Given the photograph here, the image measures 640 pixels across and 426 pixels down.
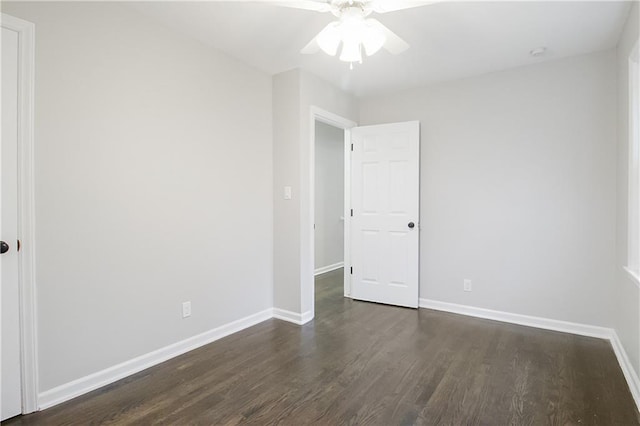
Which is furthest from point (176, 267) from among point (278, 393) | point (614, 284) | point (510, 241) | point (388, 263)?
point (614, 284)

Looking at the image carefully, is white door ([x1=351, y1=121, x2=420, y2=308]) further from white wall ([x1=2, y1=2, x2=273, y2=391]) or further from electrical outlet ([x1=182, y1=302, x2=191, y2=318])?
electrical outlet ([x1=182, y1=302, x2=191, y2=318])

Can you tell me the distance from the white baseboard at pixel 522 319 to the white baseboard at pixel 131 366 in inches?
80.3

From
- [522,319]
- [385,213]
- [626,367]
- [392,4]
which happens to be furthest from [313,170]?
[626,367]

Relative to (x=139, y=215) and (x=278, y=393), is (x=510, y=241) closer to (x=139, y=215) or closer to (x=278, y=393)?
(x=278, y=393)

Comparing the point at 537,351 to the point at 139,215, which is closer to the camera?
the point at 139,215

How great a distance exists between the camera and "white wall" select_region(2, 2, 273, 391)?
1.97m

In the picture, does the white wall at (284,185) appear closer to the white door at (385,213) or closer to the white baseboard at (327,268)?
the white door at (385,213)

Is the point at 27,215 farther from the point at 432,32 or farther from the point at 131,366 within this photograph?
the point at 432,32

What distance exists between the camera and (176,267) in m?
2.62

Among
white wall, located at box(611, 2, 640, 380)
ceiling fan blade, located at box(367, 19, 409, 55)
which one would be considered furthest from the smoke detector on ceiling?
ceiling fan blade, located at box(367, 19, 409, 55)

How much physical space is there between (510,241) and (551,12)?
1959mm

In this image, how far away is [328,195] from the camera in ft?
19.2

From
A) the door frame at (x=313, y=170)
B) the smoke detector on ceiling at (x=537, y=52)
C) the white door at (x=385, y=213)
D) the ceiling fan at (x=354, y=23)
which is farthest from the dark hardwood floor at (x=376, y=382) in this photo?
the smoke detector on ceiling at (x=537, y=52)

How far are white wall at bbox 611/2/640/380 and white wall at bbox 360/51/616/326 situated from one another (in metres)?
0.16
